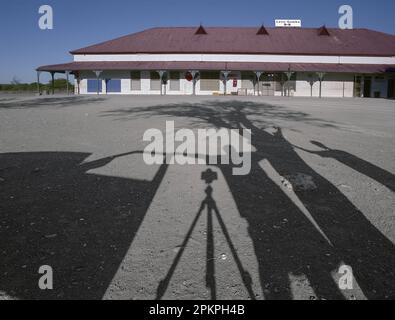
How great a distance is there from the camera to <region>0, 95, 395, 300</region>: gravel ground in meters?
2.28

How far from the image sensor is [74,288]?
2.21m

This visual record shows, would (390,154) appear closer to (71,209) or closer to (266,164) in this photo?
(266,164)

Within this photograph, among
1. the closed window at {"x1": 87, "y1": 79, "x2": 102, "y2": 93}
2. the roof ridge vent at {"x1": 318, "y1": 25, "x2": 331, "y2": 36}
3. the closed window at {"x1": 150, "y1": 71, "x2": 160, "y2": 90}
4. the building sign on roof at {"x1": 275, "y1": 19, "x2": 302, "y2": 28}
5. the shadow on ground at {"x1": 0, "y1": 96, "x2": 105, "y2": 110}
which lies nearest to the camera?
the shadow on ground at {"x1": 0, "y1": 96, "x2": 105, "y2": 110}

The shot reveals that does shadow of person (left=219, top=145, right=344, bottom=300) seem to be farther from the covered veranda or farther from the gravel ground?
the covered veranda

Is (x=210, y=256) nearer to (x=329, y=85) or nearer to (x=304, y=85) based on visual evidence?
(x=304, y=85)

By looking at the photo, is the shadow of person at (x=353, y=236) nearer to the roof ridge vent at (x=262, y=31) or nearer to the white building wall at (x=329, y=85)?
the white building wall at (x=329, y=85)

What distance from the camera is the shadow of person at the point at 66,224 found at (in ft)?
7.55

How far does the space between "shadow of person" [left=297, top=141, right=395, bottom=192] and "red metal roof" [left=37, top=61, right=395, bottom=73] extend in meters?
26.5

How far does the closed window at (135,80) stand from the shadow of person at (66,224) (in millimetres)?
30390

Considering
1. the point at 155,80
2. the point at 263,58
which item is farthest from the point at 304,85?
the point at 155,80

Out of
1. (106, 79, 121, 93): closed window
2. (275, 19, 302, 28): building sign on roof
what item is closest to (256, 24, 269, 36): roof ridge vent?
(275, 19, 302, 28): building sign on roof

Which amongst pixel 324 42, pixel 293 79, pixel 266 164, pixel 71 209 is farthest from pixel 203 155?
pixel 324 42

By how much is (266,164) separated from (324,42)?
36847mm

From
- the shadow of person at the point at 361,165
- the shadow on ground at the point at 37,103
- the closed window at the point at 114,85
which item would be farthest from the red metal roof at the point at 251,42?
the shadow of person at the point at 361,165
